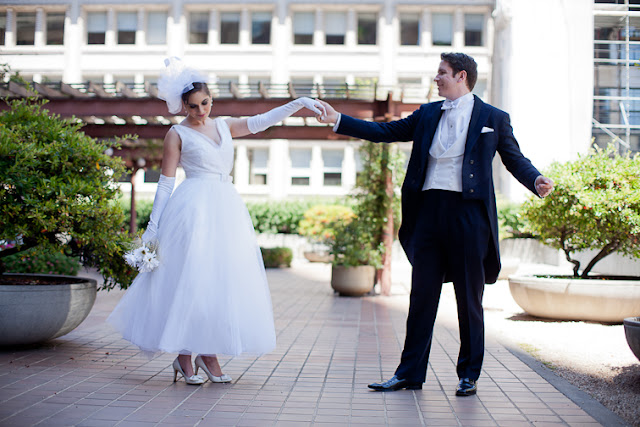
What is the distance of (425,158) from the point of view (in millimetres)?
4312

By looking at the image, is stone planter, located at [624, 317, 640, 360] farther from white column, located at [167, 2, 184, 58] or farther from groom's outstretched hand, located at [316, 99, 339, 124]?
white column, located at [167, 2, 184, 58]

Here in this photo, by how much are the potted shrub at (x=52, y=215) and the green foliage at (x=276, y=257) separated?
47.6 ft

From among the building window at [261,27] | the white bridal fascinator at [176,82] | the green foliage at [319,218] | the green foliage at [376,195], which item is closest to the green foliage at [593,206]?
the green foliage at [376,195]

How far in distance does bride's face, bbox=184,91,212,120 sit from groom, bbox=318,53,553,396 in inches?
57.0

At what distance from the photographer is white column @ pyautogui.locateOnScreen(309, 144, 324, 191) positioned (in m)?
32.6

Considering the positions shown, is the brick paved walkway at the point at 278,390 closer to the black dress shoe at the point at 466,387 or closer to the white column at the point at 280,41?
the black dress shoe at the point at 466,387

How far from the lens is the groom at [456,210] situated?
166 inches

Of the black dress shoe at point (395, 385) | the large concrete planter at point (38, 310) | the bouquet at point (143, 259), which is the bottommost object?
the black dress shoe at point (395, 385)

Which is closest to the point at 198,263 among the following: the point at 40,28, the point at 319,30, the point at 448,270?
the point at 448,270

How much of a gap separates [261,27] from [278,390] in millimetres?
30180

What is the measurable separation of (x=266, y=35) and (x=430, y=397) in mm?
30246

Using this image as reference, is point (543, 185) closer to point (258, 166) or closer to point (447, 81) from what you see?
point (447, 81)

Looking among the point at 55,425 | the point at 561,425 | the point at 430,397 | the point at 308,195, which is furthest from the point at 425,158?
the point at 308,195

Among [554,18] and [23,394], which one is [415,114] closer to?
[23,394]
